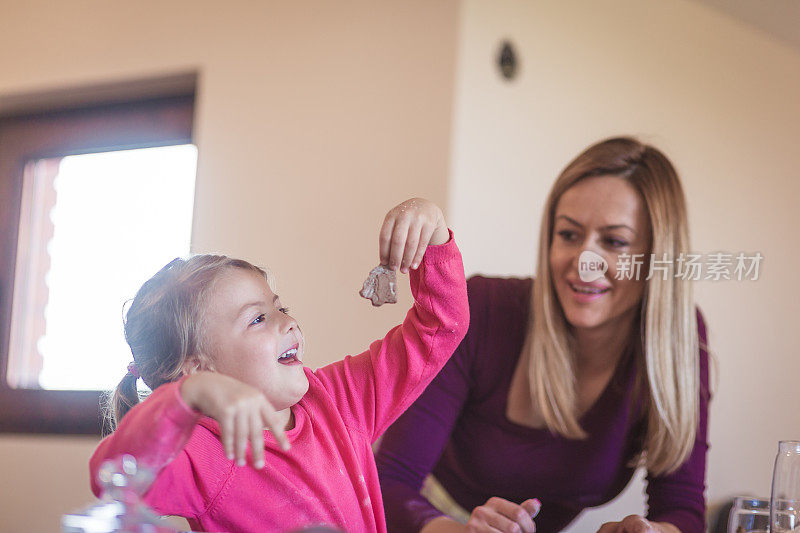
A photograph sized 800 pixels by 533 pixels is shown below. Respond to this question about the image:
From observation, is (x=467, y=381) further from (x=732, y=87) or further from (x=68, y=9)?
(x=68, y=9)

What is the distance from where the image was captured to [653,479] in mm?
1308

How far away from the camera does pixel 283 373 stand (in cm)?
82

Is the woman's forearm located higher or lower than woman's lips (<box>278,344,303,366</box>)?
lower

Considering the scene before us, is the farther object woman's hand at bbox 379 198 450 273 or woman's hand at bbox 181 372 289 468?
woman's hand at bbox 379 198 450 273

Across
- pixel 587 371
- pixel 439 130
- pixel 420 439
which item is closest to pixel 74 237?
pixel 439 130

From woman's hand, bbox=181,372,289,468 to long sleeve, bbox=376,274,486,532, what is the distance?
2.07ft

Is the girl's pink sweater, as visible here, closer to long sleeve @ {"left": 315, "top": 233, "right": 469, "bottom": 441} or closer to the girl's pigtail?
long sleeve @ {"left": 315, "top": 233, "right": 469, "bottom": 441}

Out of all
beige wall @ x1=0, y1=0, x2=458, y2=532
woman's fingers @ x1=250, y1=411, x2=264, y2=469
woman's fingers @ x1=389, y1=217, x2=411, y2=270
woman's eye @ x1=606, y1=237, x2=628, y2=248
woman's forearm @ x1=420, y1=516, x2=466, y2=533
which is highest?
beige wall @ x1=0, y1=0, x2=458, y2=532

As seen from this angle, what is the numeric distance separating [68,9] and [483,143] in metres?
1.25

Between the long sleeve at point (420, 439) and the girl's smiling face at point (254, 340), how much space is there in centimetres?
37

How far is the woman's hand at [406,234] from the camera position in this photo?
2.51 ft

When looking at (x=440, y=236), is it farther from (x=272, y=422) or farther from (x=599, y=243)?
(x=599, y=243)

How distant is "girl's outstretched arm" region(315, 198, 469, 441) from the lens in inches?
34.7

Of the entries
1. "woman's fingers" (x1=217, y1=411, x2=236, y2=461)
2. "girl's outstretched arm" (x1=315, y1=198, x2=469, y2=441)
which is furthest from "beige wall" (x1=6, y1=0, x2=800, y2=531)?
"woman's fingers" (x1=217, y1=411, x2=236, y2=461)
